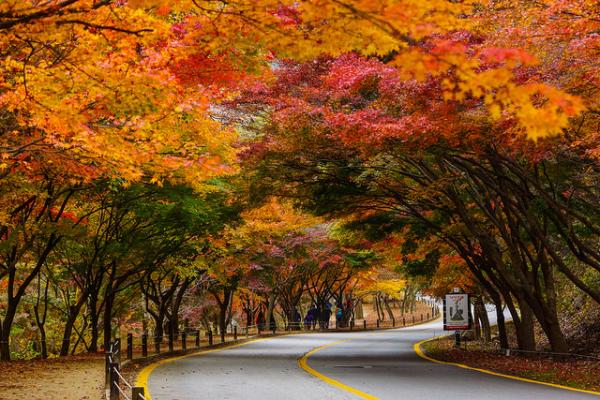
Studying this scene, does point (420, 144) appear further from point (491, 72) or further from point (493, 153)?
point (491, 72)

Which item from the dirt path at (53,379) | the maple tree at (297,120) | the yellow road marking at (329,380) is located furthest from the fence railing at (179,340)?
the yellow road marking at (329,380)

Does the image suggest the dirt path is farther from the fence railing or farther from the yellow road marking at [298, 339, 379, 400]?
the yellow road marking at [298, 339, 379, 400]

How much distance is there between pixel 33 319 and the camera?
120ft

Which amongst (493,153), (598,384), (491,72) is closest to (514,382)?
(598,384)

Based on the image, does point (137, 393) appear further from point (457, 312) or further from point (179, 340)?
point (179, 340)

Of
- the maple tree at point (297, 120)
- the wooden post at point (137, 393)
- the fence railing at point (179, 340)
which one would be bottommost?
the fence railing at point (179, 340)

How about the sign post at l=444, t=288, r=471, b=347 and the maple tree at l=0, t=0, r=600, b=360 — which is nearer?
the maple tree at l=0, t=0, r=600, b=360

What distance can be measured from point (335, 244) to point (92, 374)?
26.3 meters

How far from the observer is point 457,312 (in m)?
27.4

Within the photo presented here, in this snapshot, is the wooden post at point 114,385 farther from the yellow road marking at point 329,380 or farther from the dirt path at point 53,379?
the yellow road marking at point 329,380

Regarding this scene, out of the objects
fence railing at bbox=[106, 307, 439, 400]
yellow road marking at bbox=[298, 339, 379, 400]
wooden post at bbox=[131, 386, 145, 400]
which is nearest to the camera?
wooden post at bbox=[131, 386, 145, 400]

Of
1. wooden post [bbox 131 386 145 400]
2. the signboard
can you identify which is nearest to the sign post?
the signboard

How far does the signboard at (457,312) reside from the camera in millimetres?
27266

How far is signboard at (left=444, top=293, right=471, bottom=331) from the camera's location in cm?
2727
